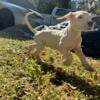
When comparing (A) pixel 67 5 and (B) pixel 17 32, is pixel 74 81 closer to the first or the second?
(B) pixel 17 32

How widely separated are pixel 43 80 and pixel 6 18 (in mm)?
7673

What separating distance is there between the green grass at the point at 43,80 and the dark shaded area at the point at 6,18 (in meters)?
5.51

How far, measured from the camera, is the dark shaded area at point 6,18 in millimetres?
13391

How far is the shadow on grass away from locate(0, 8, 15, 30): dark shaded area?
650 centimetres

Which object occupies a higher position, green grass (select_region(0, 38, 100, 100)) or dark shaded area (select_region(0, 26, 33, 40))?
green grass (select_region(0, 38, 100, 100))

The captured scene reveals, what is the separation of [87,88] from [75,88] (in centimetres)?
23

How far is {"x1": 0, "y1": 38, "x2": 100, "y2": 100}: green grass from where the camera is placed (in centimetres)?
553

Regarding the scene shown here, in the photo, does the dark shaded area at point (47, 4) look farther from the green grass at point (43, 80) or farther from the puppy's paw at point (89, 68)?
the puppy's paw at point (89, 68)

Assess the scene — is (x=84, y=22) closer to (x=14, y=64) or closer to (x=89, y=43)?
(x=14, y=64)

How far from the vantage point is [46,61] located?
766cm

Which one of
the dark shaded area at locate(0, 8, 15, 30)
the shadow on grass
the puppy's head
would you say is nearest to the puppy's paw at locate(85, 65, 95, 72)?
the shadow on grass

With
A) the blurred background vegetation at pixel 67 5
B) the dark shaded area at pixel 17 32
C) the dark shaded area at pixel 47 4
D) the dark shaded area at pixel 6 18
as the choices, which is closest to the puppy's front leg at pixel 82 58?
the dark shaded area at pixel 17 32

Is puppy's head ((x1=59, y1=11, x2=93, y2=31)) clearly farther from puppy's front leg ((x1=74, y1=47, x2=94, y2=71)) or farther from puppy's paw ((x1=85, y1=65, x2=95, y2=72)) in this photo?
puppy's paw ((x1=85, y1=65, x2=95, y2=72))

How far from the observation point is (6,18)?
44.6 ft
